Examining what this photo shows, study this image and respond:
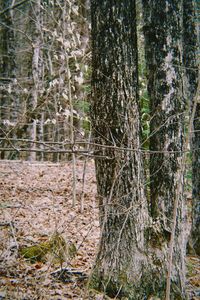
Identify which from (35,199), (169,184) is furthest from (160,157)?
(35,199)

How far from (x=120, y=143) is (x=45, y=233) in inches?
109

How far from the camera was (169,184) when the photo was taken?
4051mm

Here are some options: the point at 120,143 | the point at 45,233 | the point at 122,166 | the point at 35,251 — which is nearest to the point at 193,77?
the point at 120,143

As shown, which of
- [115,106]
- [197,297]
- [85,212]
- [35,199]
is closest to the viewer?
[115,106]

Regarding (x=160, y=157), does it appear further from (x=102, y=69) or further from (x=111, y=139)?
(x=102, y=69)

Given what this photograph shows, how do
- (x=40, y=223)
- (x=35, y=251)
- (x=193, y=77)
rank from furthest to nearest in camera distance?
(x=40, y=223), (x=193, y=77), (x=35, y=251)

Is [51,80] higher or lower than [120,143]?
higher

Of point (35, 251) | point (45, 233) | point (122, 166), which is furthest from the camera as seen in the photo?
point (45, 233)

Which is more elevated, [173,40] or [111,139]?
[173,40]

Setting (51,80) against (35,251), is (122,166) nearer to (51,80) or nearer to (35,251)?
(35,251)

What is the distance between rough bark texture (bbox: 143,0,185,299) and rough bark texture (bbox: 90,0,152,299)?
0.86ft

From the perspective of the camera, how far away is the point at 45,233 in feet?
19.2

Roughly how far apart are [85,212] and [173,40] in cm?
430

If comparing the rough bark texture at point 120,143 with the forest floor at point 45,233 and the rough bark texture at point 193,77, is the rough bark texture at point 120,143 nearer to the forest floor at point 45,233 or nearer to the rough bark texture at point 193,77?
the forest floor at point 45,233
